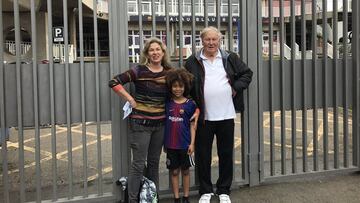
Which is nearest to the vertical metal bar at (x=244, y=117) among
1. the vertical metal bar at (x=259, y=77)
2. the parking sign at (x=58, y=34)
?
the vertical metal bar at (x=259, y=77)

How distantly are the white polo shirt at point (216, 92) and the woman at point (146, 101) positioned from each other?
43 cm

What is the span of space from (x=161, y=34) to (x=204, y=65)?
2.85ft

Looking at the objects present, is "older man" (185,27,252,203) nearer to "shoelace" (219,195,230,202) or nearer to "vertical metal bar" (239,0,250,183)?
"shoelace" (219,195,230,202)

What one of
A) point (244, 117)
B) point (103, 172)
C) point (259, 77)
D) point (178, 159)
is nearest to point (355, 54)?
point (259, 77)

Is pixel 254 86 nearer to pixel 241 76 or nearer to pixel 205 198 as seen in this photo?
pixel 241 76

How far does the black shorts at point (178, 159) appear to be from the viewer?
14.1ft

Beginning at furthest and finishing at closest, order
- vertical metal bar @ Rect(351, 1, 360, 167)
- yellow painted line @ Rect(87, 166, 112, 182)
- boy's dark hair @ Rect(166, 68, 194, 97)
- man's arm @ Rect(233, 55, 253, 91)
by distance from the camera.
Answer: yellow painted line @ Rect(87, 166, 112, 182)
vertical metal bar @ Rect(351, 1, 360, 167)
man's arm @ Rect(233, 55, 253, 91)
boy's dark hair @ Rect(166, 68, 194, 97)

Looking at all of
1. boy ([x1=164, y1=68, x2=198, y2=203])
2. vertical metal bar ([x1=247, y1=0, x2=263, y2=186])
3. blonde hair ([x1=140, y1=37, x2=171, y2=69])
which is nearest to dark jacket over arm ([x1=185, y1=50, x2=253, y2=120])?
boy ([x1=164, y1=68, x2=198, y2=203])

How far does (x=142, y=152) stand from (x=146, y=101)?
0.48 metres

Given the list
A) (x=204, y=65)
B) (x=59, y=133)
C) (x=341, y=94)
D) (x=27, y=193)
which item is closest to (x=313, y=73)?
(x=341, y=94)

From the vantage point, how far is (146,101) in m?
4.17

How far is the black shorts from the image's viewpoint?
4297mm

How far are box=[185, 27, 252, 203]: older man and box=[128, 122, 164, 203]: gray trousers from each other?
47 cm

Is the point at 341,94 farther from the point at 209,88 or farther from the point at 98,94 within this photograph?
the point at 98,94
